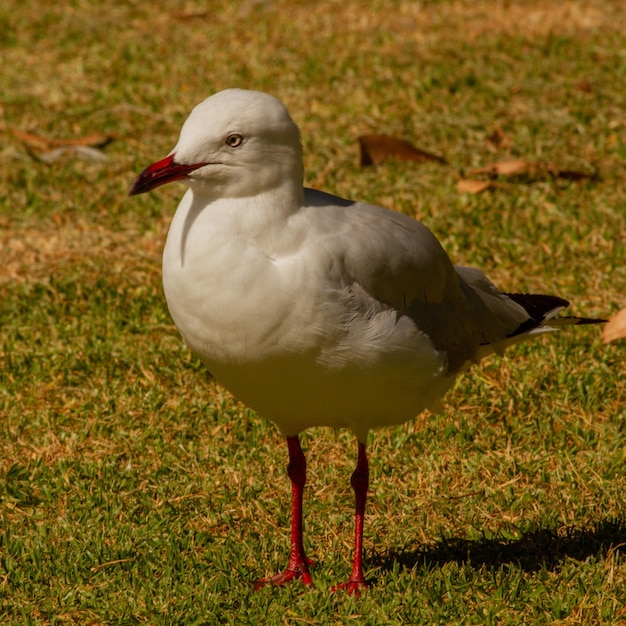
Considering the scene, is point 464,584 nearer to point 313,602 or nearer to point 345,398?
point 313,602

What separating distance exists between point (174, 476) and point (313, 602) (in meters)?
1.14

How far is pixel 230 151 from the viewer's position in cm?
370

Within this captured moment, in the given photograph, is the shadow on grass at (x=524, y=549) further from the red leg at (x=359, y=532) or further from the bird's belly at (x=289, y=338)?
the bird's belly at (x=289, y=338)

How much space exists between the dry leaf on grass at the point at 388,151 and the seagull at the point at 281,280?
3.65 metres

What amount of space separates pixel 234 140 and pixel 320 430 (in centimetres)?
195

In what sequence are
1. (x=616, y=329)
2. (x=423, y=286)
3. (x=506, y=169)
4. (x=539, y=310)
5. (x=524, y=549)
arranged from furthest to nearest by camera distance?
1. (x=506, y=169)
2. (x=616, y=329)
3. (x=539, y=310)
4. (x=524, y=549)
5. (x=423, y=286)

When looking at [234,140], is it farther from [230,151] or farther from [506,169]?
[506,169]

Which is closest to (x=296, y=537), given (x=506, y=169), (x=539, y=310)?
(x=539, y=310)

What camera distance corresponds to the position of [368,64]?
9062 millimetres

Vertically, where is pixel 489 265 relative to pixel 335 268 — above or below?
below

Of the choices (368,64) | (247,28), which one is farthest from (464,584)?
(247,28)

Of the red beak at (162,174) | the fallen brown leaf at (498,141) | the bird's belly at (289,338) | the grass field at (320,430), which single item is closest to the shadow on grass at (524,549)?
the grass field at (320,430)

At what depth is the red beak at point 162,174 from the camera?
144 inches

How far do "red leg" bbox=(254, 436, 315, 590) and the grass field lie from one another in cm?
9
